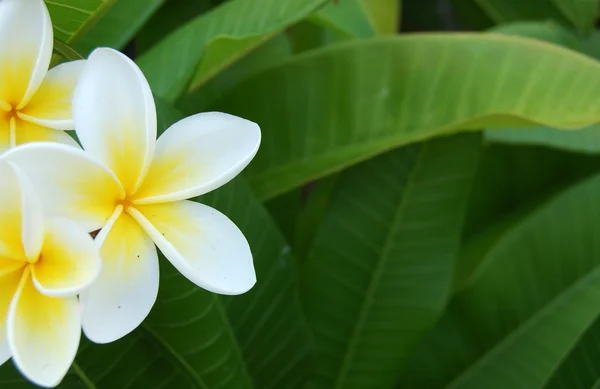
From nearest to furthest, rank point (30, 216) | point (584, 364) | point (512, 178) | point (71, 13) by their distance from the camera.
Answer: point (30, 216), point (71, 13), point (584, 364), point (512, 178)

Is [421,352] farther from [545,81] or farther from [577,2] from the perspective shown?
[577,2]

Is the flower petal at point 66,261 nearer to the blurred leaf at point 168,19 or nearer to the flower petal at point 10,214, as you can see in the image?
the flower petal at point 10,214

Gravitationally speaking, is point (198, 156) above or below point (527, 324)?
above

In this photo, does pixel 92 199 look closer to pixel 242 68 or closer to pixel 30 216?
pixel 30 216

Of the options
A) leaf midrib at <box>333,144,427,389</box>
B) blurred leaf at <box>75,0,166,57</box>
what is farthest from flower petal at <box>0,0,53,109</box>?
leaf midrib at <box>333,144,427,389</box>

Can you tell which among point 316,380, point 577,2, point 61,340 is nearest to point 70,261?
point 61,340

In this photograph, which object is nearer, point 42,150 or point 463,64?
point 42,150

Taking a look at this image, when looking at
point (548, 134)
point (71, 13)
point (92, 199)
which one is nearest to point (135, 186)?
point (92, 199)

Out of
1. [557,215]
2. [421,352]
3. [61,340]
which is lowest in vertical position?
[421,352]
